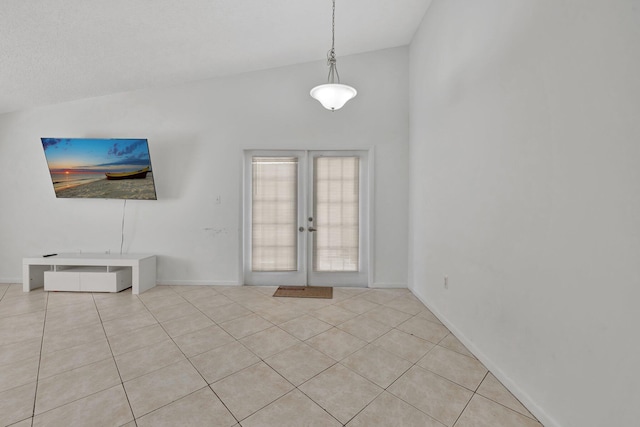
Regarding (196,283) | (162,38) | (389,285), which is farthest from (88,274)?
(389,285)

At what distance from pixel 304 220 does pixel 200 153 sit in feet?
5.94

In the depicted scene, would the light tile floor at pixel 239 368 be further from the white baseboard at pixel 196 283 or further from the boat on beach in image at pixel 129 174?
the boat on beach in image at pixel 129 174

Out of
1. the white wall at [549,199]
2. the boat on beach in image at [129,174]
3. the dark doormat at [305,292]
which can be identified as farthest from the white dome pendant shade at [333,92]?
the boat on beach in image at [129,174]

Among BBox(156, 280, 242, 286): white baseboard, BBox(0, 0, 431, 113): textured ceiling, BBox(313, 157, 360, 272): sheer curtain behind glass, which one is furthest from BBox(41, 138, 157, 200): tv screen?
BBox(313, 157, 360, 272): sheer curtain behind glass

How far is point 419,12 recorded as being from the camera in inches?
119

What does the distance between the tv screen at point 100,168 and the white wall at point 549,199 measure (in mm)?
3906

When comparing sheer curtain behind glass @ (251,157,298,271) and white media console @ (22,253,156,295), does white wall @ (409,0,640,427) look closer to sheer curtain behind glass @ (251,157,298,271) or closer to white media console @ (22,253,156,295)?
sheer curtain behind glass @ (251,157,298,271)

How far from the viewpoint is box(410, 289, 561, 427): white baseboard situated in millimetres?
1396

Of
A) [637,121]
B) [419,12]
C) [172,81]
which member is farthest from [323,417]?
[172,81]

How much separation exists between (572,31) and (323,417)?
2.42 meters

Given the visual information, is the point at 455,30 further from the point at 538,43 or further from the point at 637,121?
the point at 637,121

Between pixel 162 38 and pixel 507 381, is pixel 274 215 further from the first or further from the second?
pixel 507 381

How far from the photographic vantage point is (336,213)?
3738mm

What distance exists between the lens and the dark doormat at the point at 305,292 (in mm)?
3346
